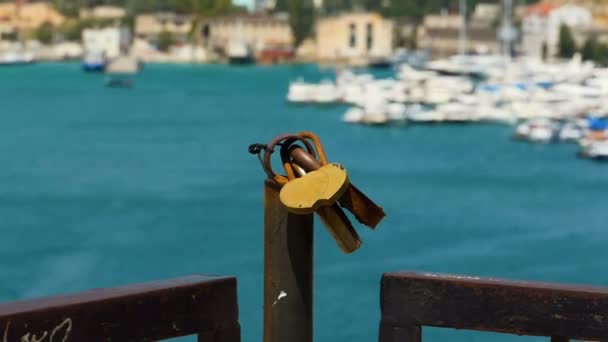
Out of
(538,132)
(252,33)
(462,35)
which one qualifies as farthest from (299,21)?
(538,132)

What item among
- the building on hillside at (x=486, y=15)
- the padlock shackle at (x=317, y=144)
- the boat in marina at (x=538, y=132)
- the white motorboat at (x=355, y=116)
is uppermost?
the padlock shackle at (x=317, y=144)

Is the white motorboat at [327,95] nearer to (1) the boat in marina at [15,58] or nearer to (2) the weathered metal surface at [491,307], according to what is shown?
(2) the weathered metal surface at [491,307]

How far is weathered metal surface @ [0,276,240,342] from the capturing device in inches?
65.5

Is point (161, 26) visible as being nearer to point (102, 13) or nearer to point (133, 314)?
point (102, 13)

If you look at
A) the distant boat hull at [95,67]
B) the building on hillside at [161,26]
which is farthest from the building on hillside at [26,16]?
the distant boat hull at [95,67]

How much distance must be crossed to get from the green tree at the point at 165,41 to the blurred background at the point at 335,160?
15.0 m

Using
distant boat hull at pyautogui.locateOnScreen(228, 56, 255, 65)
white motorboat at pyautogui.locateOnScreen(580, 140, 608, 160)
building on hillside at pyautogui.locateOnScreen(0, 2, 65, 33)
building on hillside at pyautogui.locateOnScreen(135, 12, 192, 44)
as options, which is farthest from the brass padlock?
building on hillside at pyautogui.locateOnScreen(0, 2, 65, 33)

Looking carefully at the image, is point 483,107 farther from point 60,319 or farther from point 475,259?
point 60,319

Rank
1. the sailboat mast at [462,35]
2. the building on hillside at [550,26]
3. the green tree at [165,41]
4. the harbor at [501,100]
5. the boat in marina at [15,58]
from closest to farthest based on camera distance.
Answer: the harbor at [501,100] → the building on hillside at [550,26] → the sailboat mast at [462,35] → the boat in marina at [15,58] → the green tree at [165,41]

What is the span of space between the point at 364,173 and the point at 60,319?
2802 centimetres

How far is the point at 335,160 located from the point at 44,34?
270 ft

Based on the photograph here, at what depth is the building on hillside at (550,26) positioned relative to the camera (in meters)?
79.1

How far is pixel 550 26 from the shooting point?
267 feet

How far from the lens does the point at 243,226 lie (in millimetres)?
21250
